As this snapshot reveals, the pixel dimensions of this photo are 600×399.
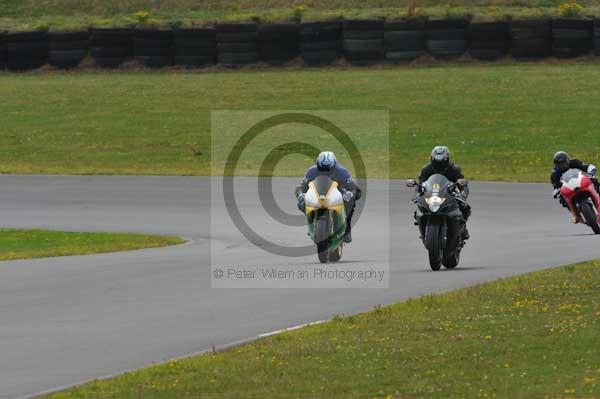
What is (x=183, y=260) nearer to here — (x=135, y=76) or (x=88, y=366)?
(x=88, y=366)

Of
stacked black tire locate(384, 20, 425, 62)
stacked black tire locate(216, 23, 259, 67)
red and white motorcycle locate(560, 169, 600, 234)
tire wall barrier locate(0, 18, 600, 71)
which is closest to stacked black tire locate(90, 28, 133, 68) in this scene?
tire wall barrier locate(0, 18, 600, 71)

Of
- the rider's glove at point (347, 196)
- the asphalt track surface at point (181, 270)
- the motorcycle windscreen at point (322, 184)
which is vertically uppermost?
the motorcycle windscreen at point (322, 184)

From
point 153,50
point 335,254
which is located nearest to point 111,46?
point 153,50

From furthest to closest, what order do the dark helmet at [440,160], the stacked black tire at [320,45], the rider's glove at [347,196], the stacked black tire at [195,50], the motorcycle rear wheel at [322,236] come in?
the stacked black tire at [195,50]
the stacked black tire at [320,45]
the rider's glove at [347,196]
the motorcycle rear wheel at [322,236]
the dark helmet at [440,160]

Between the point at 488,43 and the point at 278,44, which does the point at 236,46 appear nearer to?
the point at 278,44

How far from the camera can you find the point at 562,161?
20109 millimetres

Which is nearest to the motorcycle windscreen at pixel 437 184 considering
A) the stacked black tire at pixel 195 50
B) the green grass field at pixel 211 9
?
the stacked black tire at pixel 195 50

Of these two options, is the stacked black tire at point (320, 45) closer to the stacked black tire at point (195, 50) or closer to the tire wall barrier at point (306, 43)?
the tire wall barrier at point (306, 43)

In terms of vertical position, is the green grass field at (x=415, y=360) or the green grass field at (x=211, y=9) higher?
the green grass field at (x=211, y=9)

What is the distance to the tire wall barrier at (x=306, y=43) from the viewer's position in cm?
4272

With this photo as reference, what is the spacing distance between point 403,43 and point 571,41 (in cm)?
511

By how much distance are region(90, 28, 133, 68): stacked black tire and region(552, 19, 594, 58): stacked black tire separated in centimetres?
1313

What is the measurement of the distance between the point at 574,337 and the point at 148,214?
48.0ft

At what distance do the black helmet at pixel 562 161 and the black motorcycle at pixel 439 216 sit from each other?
14.8 feet
